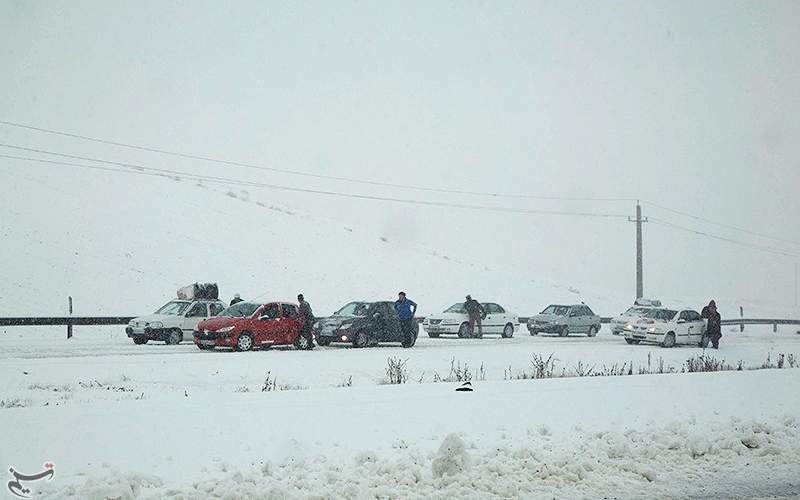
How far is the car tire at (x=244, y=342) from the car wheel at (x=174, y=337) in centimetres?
445

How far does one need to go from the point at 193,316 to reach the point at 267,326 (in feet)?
14.8

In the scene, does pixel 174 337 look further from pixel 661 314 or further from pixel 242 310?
pixel 661 314

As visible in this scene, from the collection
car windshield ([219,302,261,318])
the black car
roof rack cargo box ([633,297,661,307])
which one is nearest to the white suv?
car windshield ([219,302,261,318])

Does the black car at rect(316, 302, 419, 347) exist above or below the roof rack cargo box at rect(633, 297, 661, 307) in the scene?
below

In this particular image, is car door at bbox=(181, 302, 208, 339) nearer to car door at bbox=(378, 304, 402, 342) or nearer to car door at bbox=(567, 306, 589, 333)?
car door at bbox=(378, 304, 402, 342)

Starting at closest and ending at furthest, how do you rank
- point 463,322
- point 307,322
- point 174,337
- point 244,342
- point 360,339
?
point 244,342, point 307,322, point 360,339, point 174,337, point 463,322

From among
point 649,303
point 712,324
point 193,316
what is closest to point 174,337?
point 193,316

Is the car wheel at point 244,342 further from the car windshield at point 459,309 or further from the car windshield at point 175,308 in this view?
the car windshield at point 459,309

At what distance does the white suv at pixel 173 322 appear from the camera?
28609 millimetres

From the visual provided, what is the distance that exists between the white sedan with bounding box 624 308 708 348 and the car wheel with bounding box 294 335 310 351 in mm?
12424

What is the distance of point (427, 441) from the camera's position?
9.45 meters

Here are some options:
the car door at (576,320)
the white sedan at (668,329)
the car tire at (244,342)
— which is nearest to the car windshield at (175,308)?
the car tire at (244,342)

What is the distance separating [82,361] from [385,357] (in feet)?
26.9

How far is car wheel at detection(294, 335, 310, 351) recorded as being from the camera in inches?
1070
